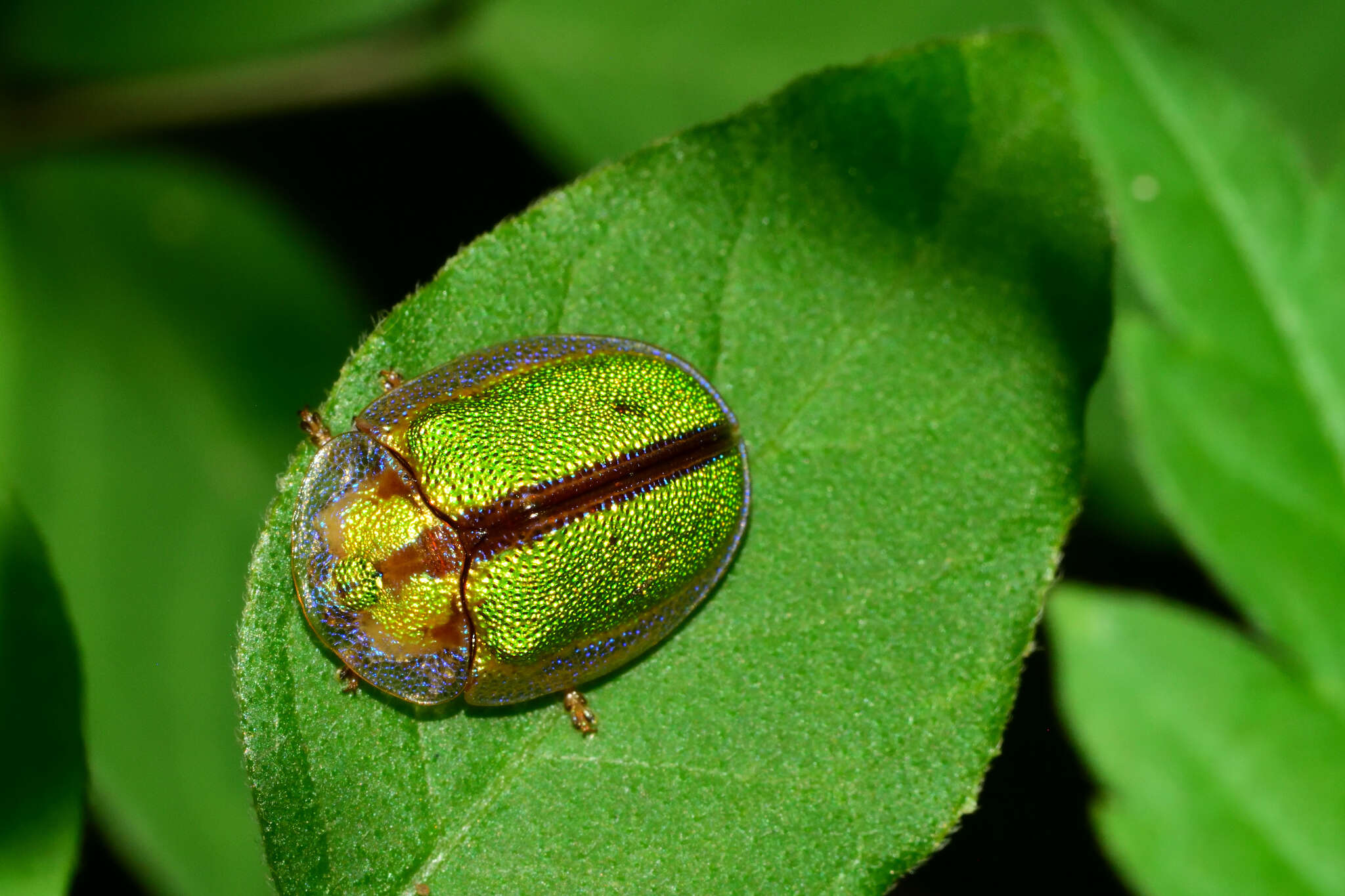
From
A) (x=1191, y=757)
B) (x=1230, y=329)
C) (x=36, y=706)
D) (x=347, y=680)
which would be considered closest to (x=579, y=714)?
(x=347, y=680)

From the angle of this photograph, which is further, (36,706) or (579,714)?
(579,714)

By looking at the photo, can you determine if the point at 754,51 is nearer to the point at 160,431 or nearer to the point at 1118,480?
the point at 1118,480

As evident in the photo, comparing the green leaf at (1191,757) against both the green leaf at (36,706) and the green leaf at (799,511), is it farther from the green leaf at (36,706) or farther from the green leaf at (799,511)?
the green leaf at (36,706)

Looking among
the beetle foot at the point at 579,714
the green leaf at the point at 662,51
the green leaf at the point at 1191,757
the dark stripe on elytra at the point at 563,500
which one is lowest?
the beetle foot at the point at 579,714

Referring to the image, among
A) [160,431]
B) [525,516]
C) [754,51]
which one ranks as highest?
[754,51]

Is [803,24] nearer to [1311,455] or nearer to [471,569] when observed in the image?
[471,569]

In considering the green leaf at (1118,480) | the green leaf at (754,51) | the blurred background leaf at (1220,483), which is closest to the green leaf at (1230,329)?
the blurred background leaf at (1220,483)

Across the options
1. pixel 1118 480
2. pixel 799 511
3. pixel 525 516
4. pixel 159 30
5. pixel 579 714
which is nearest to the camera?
pixel 579 714
